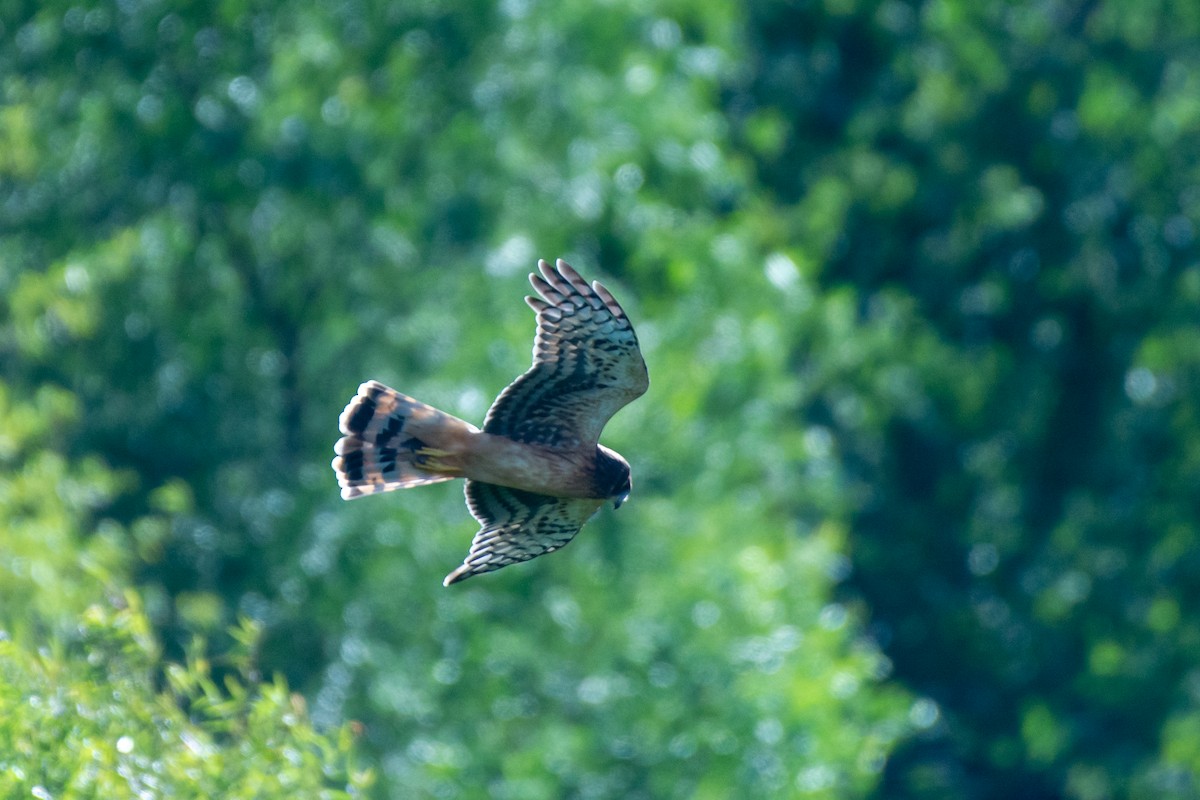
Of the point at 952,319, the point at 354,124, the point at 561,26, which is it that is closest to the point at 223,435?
the point at 354,124

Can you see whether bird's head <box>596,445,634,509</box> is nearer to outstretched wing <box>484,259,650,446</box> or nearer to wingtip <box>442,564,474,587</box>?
outstretched wing <box>484,259,650,446</box>

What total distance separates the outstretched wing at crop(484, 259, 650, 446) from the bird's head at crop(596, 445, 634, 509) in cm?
8

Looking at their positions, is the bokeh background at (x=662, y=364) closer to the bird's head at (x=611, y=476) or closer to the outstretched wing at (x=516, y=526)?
the outstretched wing at (x=516, y=526)

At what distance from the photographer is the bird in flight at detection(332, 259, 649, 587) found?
7.46 m

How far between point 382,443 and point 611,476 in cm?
85

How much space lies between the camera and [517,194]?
1405cm

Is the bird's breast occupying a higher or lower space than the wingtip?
higher

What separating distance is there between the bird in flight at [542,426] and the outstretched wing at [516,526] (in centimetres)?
5

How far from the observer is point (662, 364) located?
1320cm

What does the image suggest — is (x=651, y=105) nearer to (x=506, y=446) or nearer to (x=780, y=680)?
(x=780, y=680)

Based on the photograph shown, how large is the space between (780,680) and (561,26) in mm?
4905

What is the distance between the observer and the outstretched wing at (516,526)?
789cm

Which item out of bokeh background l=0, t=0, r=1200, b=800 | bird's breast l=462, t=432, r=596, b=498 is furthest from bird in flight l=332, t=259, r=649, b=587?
bokeh background l=0, t=0, r=1200, b=800

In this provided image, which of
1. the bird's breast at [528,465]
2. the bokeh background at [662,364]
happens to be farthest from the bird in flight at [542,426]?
the bokeh background at [662,364]
